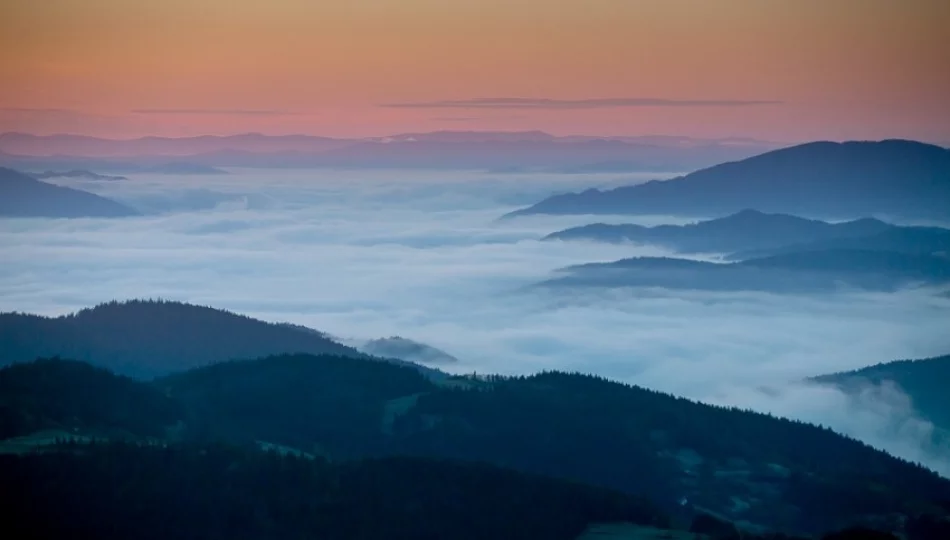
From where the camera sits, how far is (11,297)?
13588cm

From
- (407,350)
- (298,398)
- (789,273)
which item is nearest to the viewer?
(298,398)

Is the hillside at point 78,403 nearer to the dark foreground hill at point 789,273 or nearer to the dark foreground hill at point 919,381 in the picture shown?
the dark foreground hill at point 919,381

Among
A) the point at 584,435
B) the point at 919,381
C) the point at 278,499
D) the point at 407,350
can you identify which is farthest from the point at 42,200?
the point at 278,499

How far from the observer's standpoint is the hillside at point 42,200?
6604 inches

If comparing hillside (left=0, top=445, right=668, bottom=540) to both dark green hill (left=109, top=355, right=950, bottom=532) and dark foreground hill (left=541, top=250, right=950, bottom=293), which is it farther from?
Result: dark foreground hill (left=541, top=250, right=950, bottom=293)

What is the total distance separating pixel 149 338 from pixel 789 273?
382 feet

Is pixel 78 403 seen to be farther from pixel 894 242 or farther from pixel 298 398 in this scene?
pixel 894 242

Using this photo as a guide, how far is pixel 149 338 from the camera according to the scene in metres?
95.4

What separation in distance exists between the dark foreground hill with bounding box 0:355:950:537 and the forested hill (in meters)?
17.7

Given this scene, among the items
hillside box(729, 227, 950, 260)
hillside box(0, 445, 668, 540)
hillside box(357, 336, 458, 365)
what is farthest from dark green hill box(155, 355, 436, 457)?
hillside box(729, 227, 950, 260)

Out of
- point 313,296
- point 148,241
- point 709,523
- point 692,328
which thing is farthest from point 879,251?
point 709,523

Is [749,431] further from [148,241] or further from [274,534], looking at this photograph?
[148,241]

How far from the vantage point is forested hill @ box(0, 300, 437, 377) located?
9244 cm

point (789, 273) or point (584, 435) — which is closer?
point (584, 435)
